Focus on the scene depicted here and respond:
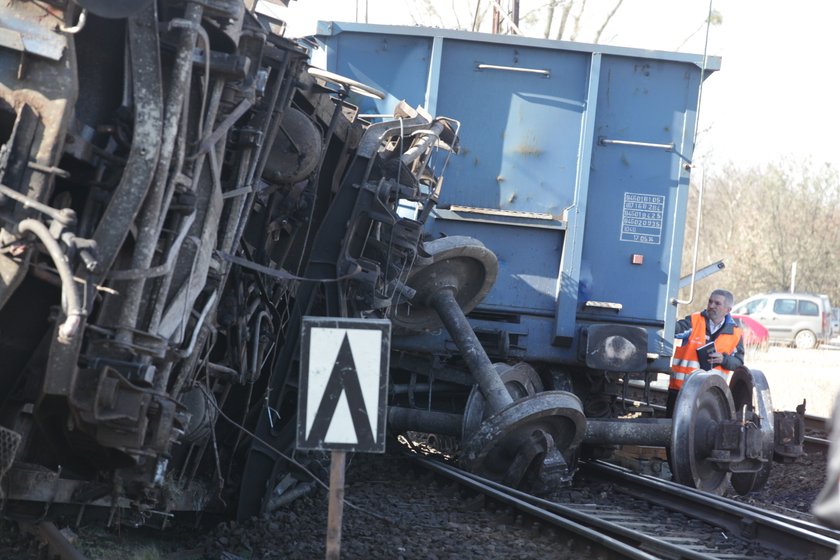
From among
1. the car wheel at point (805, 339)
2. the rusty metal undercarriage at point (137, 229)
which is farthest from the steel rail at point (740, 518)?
the car wheel at point (805, 339)

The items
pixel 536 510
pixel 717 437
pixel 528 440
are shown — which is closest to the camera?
pixel 536 510

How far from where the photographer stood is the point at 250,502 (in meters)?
6.91

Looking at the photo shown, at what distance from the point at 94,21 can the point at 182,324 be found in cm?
141

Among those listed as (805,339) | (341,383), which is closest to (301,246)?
(341,383)

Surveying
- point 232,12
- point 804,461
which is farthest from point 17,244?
point 804,461

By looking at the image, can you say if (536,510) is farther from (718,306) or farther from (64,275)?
(718,306)

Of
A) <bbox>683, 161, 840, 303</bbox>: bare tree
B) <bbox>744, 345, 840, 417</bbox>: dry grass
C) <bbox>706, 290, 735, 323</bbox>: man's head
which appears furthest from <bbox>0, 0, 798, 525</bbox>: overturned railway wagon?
<bbox>683, 161, 840, 303</bbox>: bare tree

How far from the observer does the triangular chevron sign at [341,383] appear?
4.70 m

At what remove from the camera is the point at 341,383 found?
4.72 meters

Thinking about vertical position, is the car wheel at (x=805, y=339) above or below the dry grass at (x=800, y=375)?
above

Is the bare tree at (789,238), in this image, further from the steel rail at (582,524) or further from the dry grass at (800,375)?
the steel rail at (582,524)

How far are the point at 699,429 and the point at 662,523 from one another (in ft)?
5.05

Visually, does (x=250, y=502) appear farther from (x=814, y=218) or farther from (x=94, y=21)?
(x=814, y=218)

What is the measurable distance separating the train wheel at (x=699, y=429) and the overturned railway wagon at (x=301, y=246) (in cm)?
2
